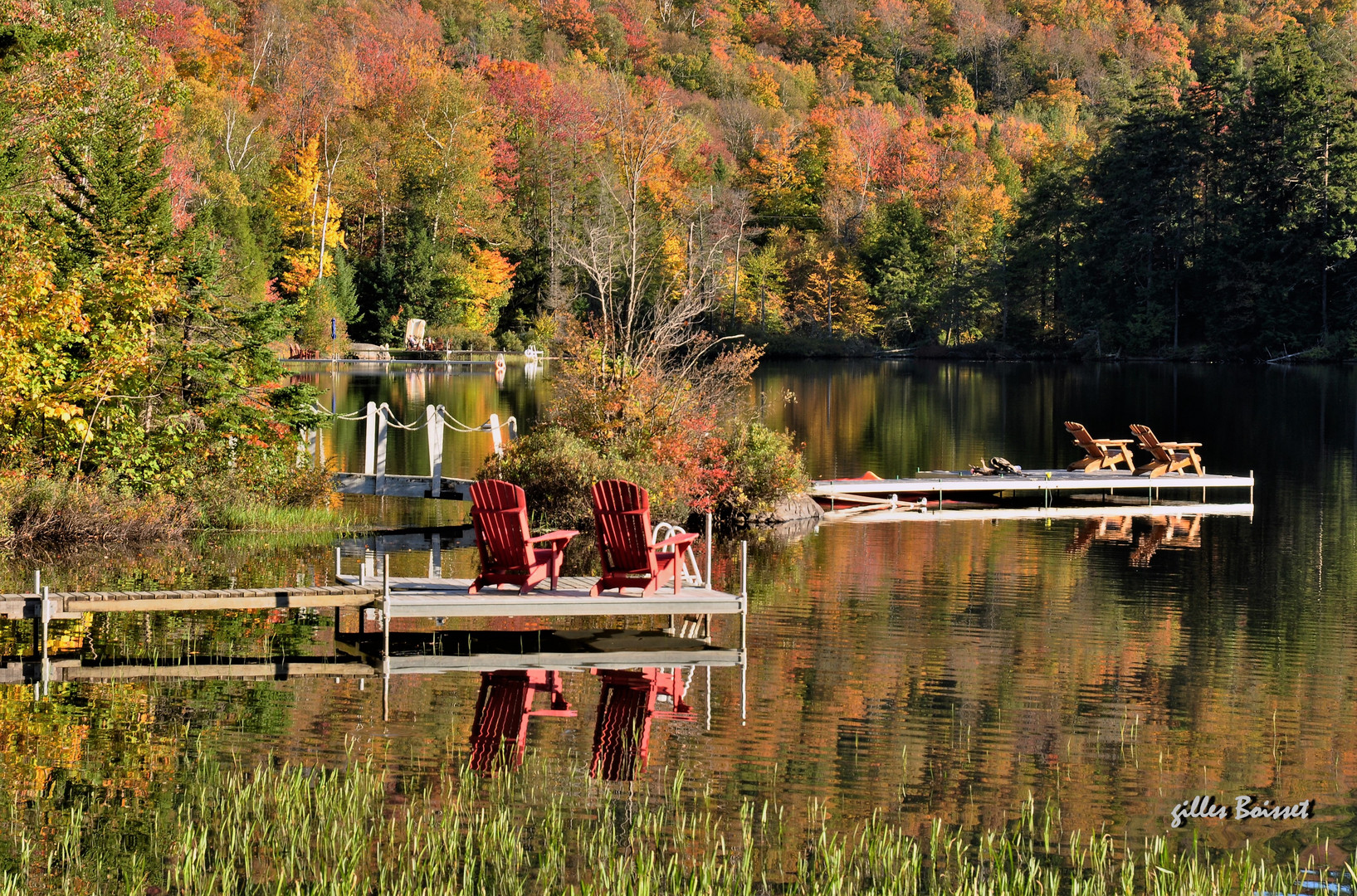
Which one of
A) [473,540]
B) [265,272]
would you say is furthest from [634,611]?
[265,272]

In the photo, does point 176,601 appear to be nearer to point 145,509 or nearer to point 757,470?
point 145,509

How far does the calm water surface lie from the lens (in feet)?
30.2

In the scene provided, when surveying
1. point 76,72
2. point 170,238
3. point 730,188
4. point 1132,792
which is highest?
point 730,188

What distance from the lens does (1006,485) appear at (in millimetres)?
24984

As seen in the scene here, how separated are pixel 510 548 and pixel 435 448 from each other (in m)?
10.4

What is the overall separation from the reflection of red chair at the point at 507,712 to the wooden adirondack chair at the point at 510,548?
96cm

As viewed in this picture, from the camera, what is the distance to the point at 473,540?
19.5 meters

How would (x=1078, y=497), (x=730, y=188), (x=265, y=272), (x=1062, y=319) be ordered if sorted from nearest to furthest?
(x=1078, y=497), (x=265, y=272), (x=1062, y=319), (x=730, y=188)

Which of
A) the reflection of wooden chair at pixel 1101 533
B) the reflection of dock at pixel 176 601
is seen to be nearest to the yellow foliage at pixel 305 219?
the reflection of wooden chair at pixel 1101 533

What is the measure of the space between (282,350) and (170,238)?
43.8 m

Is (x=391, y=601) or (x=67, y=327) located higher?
(x=67, y=327)

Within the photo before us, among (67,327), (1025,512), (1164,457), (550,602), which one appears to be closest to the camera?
(550,602)

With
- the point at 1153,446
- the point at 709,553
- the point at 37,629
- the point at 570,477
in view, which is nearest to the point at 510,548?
the point at 709,553

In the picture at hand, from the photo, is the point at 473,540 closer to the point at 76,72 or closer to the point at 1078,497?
the point at 1078,497
